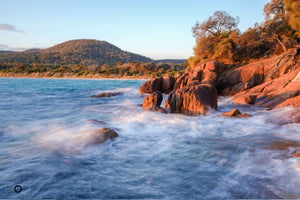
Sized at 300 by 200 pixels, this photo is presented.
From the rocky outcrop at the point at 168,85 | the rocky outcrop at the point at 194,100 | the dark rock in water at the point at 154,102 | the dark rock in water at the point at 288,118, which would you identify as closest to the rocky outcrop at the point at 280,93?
the dark rock in water at the point at 288,118

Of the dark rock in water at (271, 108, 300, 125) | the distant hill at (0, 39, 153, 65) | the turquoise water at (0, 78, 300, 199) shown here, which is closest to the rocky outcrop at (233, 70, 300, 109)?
the dark rock in water at (271, 108, 300, 125)

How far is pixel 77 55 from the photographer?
131875 mm

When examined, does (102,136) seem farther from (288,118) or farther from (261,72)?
(261,72)

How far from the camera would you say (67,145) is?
7.25m

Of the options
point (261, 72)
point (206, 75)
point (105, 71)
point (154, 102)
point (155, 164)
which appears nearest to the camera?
point (155, 164)

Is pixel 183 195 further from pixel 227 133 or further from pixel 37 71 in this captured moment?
pixel 37 71

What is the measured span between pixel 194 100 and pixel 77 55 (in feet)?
429

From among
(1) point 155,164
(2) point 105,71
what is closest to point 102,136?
(1) point 155,164

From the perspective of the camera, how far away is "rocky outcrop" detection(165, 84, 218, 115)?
12547 millimetres

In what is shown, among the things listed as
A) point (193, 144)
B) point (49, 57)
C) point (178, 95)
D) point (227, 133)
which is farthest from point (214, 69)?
point (49, 57)

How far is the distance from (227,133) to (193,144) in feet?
6.80

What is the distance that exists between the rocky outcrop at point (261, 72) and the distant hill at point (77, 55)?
111 meters

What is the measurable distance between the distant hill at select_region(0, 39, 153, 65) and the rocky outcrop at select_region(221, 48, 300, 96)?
11067 cm

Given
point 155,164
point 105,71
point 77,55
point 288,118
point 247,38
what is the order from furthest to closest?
point 77,55
point 105,71
point 247,38
point 288,118
point 155,164
